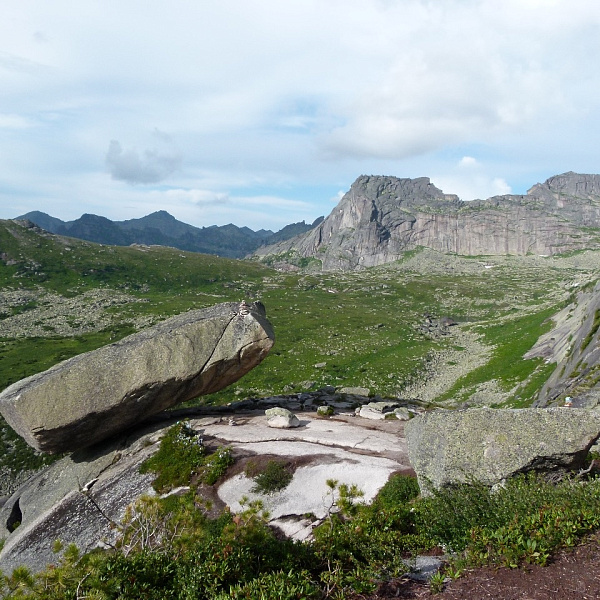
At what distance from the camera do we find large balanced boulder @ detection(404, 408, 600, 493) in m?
12.9

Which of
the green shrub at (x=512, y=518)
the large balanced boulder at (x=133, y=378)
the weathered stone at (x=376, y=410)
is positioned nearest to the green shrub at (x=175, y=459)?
the large balanced boulder at (x=133, y=378)

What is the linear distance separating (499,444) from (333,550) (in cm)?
708

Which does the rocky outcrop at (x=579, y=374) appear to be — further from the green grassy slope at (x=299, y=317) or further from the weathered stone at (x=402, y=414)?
the weathered stone at (x=402, y=414)

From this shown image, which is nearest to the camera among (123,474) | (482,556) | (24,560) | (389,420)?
(482,556)

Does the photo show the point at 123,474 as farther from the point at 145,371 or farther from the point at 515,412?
the point at 515,412

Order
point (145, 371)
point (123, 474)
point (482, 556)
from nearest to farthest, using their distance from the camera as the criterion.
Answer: point (482, 556) < point (123, 474) < point (145, 371)

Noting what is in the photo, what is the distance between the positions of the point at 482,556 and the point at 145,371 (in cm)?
1752

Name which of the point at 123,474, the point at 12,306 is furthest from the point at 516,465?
the point at 12,306

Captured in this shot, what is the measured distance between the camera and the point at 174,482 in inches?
710

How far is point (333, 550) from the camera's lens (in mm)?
9391

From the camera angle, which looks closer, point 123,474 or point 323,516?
point 323,516

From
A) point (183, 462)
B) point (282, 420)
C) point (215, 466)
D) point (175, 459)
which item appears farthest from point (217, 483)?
point (282, 420)

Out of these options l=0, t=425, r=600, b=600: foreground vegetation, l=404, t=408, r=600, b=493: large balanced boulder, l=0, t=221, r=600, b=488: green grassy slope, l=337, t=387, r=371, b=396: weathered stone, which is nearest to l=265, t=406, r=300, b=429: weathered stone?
l=404, t=408, r=600, b=493: large balanced boulder

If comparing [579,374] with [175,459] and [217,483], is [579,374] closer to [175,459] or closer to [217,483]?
[217,483]
